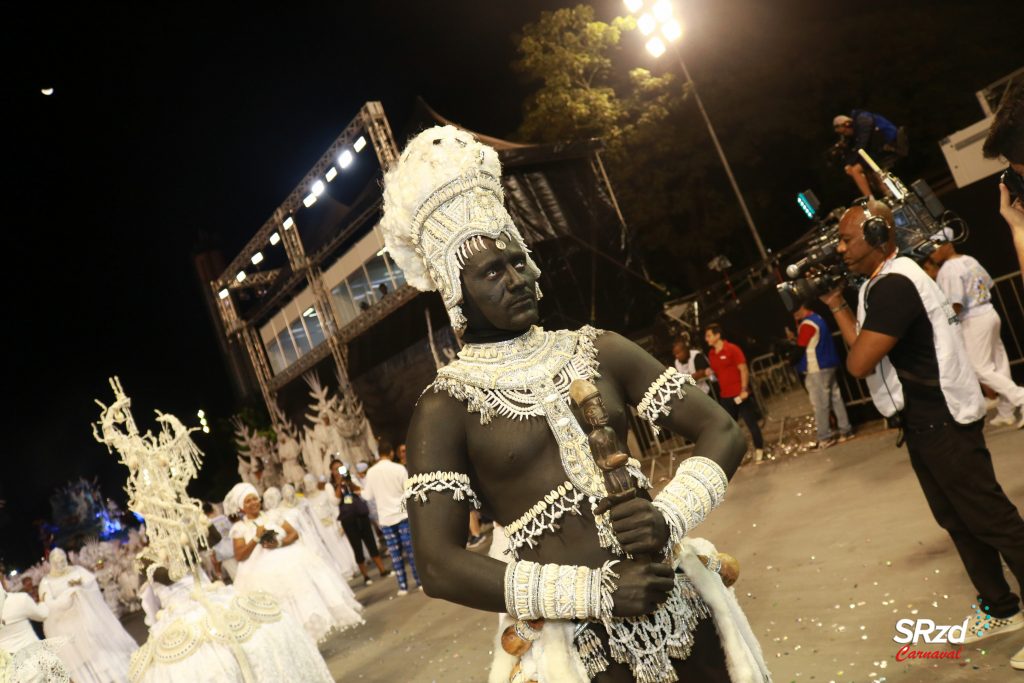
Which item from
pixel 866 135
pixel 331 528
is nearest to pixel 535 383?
pixel 866 135

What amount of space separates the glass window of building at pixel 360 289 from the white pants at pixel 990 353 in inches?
637

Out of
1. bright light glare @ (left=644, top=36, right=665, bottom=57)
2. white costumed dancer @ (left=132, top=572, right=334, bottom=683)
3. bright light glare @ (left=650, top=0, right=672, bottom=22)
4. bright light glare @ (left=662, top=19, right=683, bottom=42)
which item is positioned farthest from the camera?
bright light glare @ (left=644, top=36, right=665, bottom=57)

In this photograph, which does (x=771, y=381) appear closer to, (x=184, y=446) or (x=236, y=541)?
(x=236, y=541)

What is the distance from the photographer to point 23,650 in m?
5.39

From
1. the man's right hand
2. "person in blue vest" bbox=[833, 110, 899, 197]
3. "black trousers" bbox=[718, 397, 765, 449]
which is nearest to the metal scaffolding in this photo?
"black trousers" bbox=[718, 397, 765, 449]

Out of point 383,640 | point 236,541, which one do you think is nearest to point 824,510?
point 383,640

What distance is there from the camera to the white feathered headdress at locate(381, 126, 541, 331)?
2.30 metres

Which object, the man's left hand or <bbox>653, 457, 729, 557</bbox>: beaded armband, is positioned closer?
the man's left hand

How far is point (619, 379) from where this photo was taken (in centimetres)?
238

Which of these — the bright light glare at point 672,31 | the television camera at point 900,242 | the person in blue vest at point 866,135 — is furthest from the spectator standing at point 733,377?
the bright light glare at point 672,31

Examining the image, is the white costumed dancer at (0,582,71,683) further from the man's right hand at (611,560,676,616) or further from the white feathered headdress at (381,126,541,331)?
the man's right hand at (611,560,676,616)

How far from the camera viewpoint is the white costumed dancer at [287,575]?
9922 millimetres

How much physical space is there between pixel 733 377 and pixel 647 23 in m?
12.2

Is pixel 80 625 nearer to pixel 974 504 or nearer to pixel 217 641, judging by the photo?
pixel 217 641
